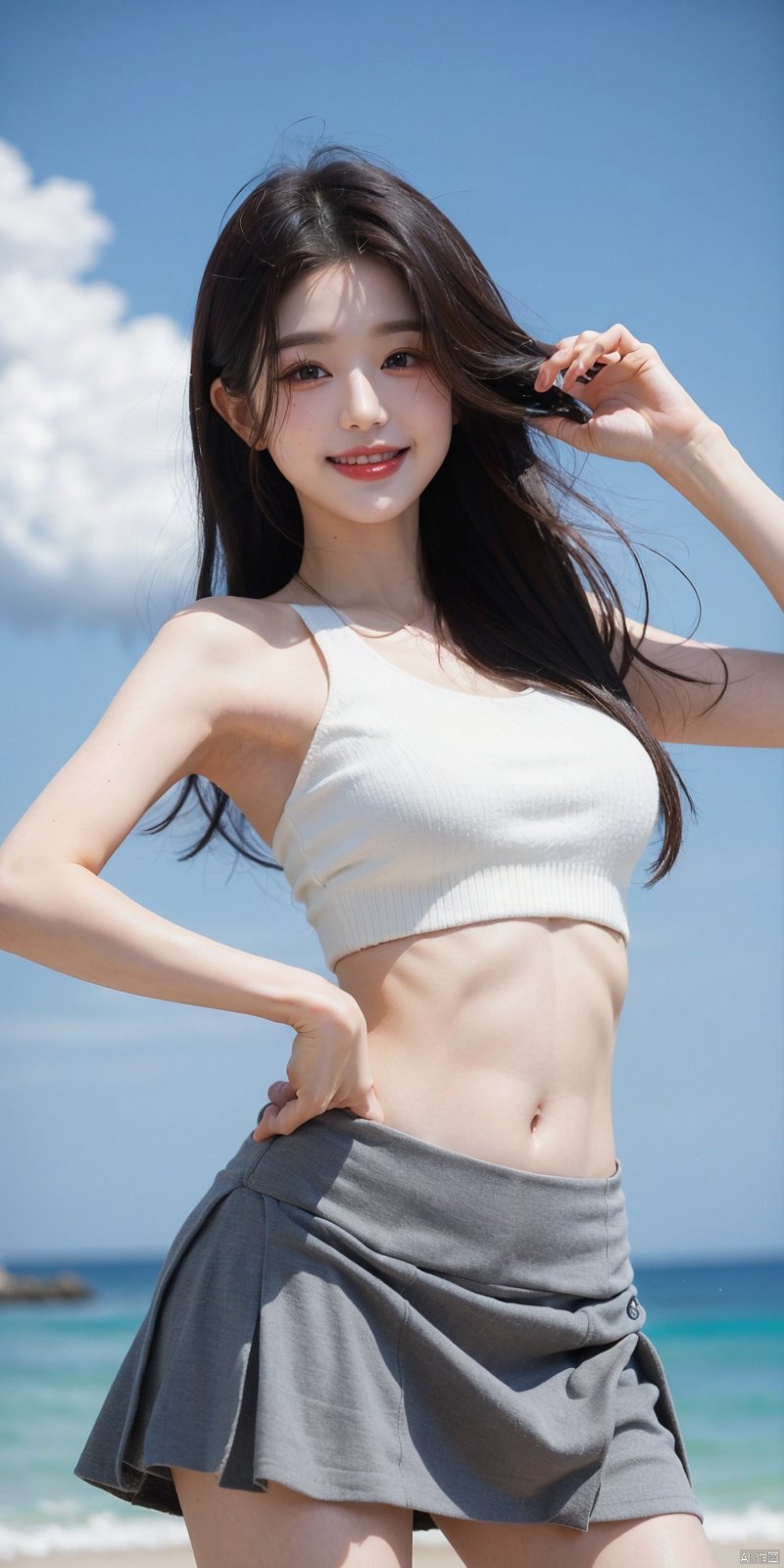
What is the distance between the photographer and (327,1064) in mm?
1677

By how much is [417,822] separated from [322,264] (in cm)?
71

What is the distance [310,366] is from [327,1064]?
87 cm

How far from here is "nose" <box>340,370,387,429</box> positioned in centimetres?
198

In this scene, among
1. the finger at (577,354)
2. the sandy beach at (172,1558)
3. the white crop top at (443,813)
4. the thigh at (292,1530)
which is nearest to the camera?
the thigh at (292,1530)

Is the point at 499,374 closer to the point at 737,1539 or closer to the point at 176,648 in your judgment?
the point at 176,648

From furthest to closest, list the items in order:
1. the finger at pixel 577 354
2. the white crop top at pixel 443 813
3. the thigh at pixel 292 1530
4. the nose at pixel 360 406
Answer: the finger at pixel 577 354
the nose at pixel 360 406
the white crop top at pixel 443 813
the thigh at pixel 292 1530

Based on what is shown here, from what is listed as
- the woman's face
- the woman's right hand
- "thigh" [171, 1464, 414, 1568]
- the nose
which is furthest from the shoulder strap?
"thigh" [171, 1464, 414, 1568]

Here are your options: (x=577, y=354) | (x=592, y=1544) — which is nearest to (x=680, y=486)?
(x=577, y=354)

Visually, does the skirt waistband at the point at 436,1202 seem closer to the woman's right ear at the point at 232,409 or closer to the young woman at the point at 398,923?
the young woman at the point at 398,923

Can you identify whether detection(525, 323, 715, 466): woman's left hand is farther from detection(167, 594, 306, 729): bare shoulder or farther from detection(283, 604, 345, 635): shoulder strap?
detection(167, 594, 306, 729): bare shoulder

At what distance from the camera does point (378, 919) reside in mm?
1850

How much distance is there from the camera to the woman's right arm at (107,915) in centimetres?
163

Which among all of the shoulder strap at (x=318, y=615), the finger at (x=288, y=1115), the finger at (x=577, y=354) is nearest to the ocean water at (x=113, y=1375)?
the finger at (x=288, y=1115)

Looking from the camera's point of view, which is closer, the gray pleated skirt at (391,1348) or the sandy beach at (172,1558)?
the gray pleated skirt at (391,1348)
